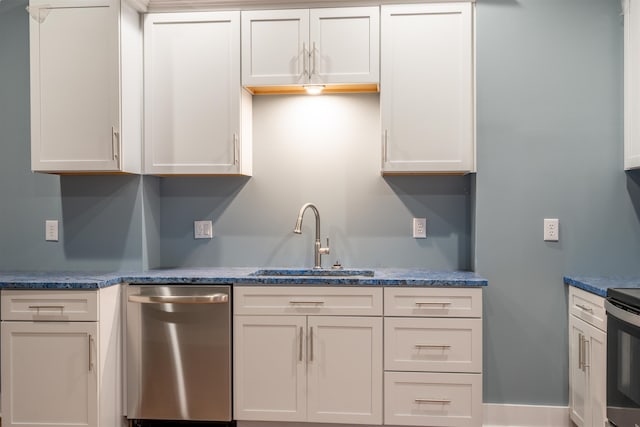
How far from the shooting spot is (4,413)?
2590 millimetres

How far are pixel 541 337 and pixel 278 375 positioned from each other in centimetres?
136

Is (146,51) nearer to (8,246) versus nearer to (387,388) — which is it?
(8,246)

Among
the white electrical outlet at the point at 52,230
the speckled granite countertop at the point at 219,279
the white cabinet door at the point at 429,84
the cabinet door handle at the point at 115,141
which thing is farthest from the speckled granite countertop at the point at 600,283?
the white electrical outlet at the point at 52,230

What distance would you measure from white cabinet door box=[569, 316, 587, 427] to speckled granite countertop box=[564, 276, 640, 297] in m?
Answer: 0.18

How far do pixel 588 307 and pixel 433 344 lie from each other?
2.36 ft

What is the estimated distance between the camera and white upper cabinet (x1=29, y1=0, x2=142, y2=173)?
9.12 ft

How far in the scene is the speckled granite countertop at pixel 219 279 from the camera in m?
2.57

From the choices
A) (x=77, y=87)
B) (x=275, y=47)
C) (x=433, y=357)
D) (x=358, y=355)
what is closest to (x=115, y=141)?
(x=77, y=87)

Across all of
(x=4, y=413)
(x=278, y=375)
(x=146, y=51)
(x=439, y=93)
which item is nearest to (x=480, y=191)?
(x=439, y=93)

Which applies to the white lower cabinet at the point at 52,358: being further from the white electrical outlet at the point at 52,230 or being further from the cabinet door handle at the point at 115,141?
the cabinet door handle at the point at 115,141

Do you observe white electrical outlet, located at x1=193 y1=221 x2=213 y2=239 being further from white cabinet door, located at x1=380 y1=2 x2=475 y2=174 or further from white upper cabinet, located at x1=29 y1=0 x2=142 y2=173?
white cabinet door, located at x1=380 y1=2 x2=475 y2=174

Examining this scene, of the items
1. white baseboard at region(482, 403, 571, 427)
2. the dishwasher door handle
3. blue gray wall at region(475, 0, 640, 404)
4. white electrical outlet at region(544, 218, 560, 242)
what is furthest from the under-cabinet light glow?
white baseboard at region(482, 403, 571, 427)

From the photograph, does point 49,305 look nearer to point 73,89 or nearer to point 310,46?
point 73,89

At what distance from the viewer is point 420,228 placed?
10.2 feet
